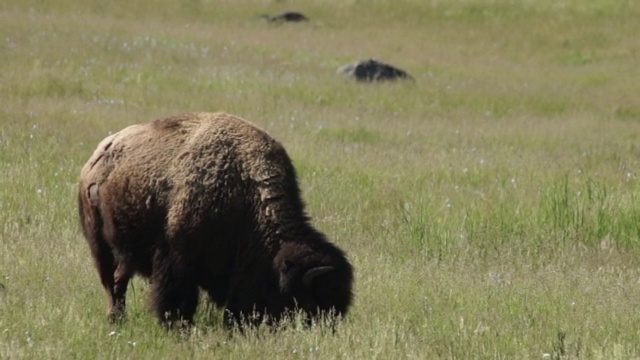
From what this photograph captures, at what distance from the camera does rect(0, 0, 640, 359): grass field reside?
7.14 meters

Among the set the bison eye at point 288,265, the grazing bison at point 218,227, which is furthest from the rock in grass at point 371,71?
the bison eye at point 288,265

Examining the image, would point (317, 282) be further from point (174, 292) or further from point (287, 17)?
point (287, 17)

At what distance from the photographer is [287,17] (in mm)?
41312

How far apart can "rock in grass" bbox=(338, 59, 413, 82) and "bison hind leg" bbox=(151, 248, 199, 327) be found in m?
18.3

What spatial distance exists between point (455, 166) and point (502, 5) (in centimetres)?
3260

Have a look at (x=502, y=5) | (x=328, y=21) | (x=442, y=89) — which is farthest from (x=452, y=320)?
(x=502, y=5)

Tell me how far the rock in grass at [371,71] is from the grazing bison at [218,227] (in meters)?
17.7

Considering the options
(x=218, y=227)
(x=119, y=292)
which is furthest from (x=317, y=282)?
(x=119, y=292)

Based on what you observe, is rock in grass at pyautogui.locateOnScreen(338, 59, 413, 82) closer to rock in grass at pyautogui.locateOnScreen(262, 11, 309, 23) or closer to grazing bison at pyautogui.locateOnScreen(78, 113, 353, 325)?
rock in grass at pyautogui.locateOnScreen(262, 11, 309, 23)

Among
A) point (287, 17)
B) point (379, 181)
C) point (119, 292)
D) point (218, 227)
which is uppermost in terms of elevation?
point (218, 227)

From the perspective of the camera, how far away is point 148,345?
6914 millimetres

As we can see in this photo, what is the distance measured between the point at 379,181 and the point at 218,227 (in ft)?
20.6

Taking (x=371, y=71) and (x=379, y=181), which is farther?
(x=371, y=71)

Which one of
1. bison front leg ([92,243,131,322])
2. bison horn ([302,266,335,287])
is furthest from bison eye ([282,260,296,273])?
bison front leg ([92,243,131,322])
